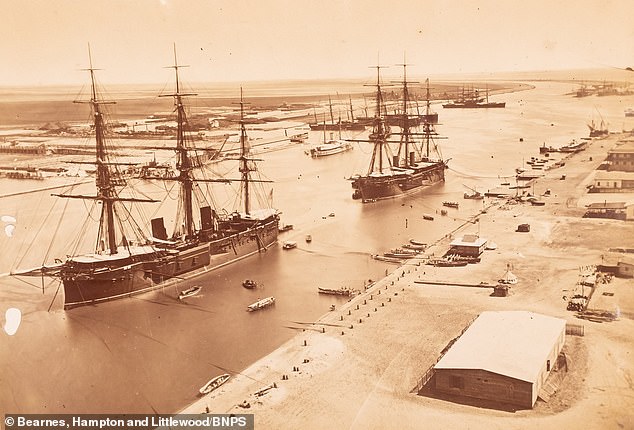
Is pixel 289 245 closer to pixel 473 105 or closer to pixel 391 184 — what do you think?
pixel 391 184

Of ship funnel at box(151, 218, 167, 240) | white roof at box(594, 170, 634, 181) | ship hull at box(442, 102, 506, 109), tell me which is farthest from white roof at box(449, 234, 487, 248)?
ship hull at box(442, 102, 506, 109)

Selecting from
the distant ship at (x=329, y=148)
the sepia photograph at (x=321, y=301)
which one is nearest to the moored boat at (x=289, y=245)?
the sepia photograph at (x=321, y=301)

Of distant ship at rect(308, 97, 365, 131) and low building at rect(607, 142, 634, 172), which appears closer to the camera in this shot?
low building at rect(607, 142, 634, 172)

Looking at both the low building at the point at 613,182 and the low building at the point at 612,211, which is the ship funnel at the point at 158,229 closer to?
the low building at the point at 612,211

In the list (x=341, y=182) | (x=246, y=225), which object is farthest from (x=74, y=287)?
(x=341, y=182)

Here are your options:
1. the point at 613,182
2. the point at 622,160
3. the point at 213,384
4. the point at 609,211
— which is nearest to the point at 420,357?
the point at 213,384

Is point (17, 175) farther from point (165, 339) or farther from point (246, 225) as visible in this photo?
point (165, 339)

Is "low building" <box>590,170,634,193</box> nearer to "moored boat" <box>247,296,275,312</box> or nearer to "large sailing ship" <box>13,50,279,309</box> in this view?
"large sailing ship" <box>13,50,279,309</box>

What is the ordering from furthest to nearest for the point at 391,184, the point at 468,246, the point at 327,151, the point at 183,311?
the point at 327,151
the point at 391,184
the point at 468,246
the point at 183,311
